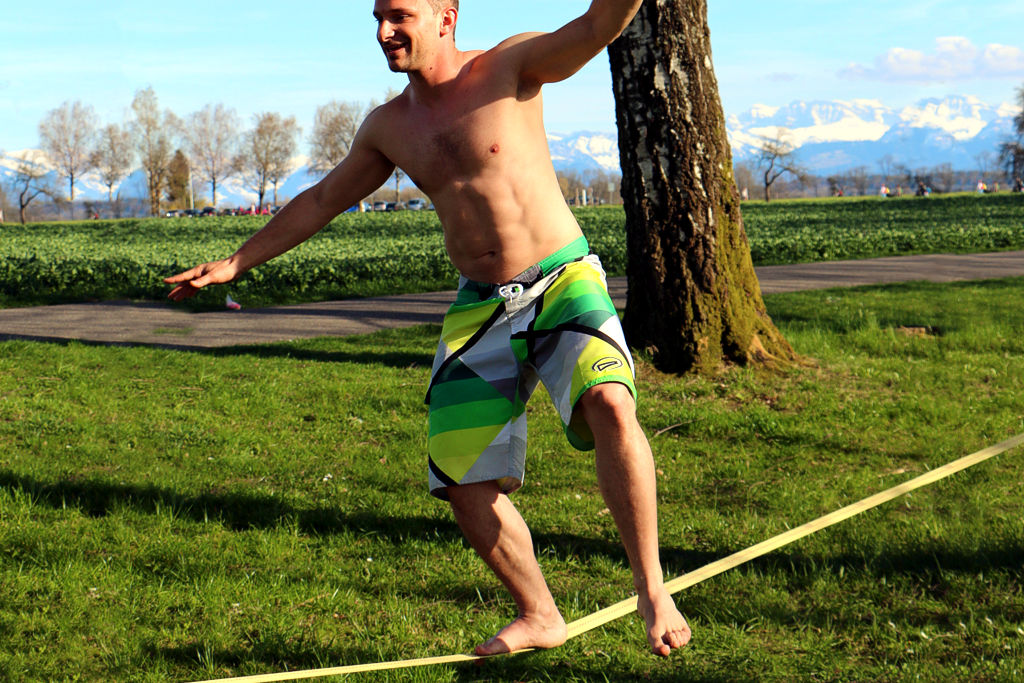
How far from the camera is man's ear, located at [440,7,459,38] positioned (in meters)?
3.24

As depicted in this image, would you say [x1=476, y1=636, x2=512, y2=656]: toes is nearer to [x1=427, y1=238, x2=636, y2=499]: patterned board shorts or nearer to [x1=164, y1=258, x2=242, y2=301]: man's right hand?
[x1=427, y1=238, x2=636, y2=499]: patterned board shorts

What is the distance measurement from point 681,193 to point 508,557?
480 centimetres

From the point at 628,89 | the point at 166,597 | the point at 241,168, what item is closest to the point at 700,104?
the point at 628,89

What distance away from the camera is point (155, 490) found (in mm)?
5449

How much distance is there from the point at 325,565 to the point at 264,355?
5256 mm

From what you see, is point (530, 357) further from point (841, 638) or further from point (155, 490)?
point (155, 490)

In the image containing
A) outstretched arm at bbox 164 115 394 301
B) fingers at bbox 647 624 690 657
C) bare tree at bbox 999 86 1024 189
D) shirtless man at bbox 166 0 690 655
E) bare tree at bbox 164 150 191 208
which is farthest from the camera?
bare tree at bbox 164 150 191 208

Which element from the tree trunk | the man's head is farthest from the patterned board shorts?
the tree trunk

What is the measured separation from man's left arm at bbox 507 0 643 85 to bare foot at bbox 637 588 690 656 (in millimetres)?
1691

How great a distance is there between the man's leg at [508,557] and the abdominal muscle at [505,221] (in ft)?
2.51

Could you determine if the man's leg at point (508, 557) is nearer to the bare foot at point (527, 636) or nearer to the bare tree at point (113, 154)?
the bare foot at point (527, 636)

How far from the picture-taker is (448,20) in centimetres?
326

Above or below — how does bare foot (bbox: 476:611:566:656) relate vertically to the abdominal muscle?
below

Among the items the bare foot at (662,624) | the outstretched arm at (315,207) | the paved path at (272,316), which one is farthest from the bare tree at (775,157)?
the bare foot at (662,624)
